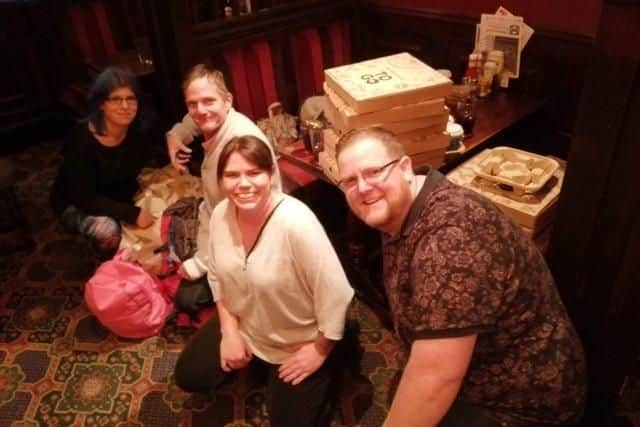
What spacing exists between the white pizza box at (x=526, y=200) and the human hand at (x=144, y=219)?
122cm

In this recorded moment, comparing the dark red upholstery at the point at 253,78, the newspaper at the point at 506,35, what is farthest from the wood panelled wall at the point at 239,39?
the newspaper at the point at 506,35

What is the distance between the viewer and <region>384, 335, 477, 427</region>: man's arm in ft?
→ 3.49

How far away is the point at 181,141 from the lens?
84.7 inches

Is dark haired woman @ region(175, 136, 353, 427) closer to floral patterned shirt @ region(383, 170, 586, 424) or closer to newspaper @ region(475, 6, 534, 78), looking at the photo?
floral patterned shirt @ region(383, 170, 586, 424)

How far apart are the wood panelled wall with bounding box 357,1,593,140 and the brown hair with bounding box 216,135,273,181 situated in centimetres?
129

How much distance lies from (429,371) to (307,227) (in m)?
0.55

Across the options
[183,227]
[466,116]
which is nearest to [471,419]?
[466,116]

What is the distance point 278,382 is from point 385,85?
38.9 inches

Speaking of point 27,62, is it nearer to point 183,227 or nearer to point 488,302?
point 183,227

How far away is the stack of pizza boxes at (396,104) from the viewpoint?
1659mm

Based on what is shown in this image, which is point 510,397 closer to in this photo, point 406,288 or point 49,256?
point 406,288

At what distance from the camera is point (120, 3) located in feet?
11.3

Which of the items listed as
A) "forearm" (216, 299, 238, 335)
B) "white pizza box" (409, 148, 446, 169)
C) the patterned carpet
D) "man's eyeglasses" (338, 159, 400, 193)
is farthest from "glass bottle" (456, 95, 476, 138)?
"forearm" (216, 299, 238, 335)

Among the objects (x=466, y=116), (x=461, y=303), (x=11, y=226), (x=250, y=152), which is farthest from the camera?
(x=11, y=226)
